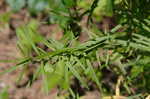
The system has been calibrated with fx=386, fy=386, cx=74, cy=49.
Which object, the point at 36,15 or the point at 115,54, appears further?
the point at 36,15

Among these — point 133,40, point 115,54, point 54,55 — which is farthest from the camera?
point 115,54

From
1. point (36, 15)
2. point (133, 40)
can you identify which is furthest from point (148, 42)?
point (36, 15)

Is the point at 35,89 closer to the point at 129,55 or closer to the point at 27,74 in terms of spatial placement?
the point at 27,74

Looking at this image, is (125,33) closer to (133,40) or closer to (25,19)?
(133,40)

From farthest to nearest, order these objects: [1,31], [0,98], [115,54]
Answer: [1,31] → [0,98] → [115,54]

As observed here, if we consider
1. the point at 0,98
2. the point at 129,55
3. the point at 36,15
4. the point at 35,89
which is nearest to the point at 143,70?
the point at 129,55

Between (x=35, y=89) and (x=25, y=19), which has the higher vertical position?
(x=25, y=19)

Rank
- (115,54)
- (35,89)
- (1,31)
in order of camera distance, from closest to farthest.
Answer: (115,54), (35,89), (1,31)

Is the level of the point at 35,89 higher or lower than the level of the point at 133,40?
lower

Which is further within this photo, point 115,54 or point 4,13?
point 4,13
